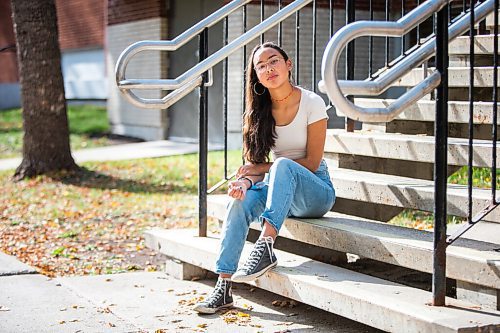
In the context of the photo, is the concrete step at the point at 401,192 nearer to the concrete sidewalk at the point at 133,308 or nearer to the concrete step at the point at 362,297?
the concrete step at the point at 362,297

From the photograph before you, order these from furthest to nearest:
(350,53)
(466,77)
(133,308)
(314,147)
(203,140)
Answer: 1. (350,53)
2. (466,77)
3. (203,140)
4. (133,308)
5. (314,147)

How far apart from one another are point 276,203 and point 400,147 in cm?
100

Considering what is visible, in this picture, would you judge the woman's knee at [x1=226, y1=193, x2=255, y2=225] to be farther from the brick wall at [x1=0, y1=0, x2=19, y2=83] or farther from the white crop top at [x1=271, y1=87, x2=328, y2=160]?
the brick wall at [x1=0, y1=0, x2=19, y2=83]

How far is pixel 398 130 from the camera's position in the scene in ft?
18.4

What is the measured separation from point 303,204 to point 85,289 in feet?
4.81

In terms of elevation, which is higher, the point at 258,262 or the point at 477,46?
the point at 477,46

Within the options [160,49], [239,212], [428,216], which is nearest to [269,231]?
[239,212]

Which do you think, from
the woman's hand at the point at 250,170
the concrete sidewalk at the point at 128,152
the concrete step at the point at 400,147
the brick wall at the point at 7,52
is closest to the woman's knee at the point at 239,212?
the woman's hand at the point at 250,170

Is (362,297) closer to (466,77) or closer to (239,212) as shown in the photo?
(239,212)

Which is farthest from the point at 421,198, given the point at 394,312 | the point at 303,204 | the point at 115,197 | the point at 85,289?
the point at 115,197

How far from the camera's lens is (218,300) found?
4.51 metres

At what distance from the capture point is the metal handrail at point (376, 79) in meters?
3.37

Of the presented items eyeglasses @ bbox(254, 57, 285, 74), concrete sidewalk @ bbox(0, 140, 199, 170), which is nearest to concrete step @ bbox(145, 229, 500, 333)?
eyeglasses @ bbox(254, 57, 285, 74)

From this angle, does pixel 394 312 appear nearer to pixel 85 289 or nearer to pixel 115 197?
pixel 85 289
